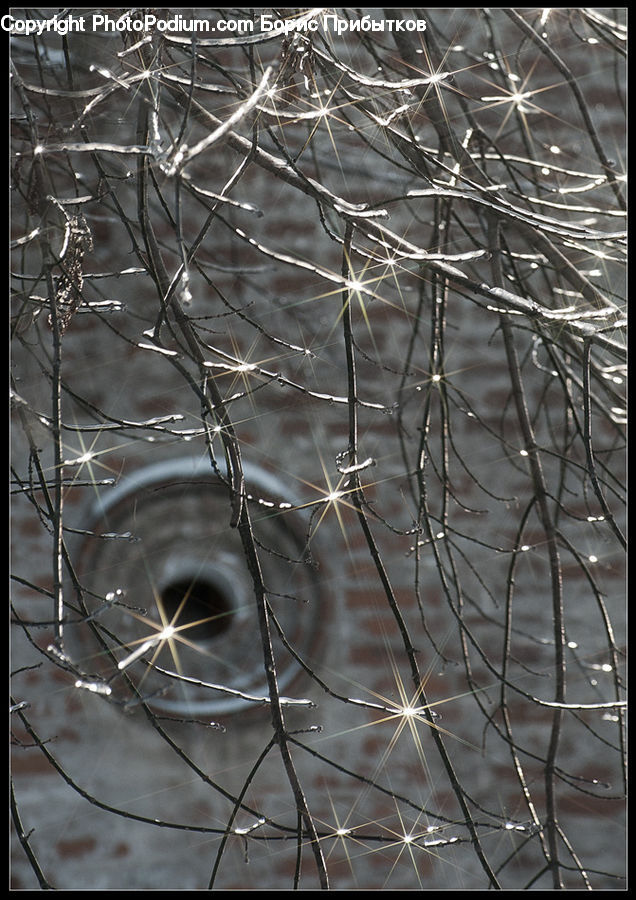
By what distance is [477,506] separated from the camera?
1.49m

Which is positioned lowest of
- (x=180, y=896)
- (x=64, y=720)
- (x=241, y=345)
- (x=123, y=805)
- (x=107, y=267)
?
(x=123, y=805)

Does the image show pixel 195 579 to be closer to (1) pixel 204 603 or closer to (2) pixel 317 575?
(1) pixel 204 603

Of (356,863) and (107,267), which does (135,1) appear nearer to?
(107,267)

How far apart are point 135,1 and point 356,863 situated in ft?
4.59

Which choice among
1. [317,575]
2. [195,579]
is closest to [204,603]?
[195,579]

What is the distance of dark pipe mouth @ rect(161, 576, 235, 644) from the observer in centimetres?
148

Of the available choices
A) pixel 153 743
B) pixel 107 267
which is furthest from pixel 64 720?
pixel 107 267

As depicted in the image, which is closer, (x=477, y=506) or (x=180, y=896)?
(x=180, y=896)

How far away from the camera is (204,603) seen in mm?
1502

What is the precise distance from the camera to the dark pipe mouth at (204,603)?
4.86 feet

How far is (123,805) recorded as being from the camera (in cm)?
145
